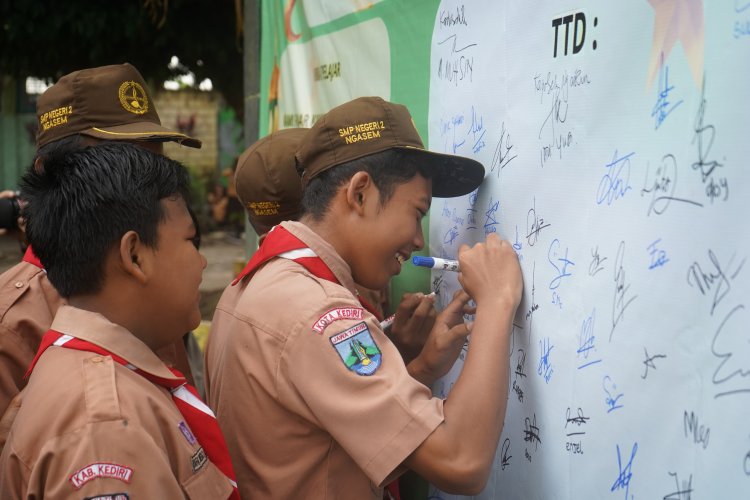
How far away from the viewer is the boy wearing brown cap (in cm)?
180

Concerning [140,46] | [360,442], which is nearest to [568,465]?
[360,442]

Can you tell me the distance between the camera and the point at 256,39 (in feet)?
13.5

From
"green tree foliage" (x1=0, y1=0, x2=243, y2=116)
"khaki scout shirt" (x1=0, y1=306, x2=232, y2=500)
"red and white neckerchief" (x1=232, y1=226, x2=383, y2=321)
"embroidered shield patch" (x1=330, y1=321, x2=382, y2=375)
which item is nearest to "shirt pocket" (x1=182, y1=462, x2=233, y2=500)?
"khaki scout shirt" (x1=0, y1=306, x2=232, y2=500)

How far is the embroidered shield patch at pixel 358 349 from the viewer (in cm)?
133

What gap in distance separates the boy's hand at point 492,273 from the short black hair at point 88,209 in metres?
0.68

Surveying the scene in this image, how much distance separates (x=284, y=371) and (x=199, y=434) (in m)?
0.19
